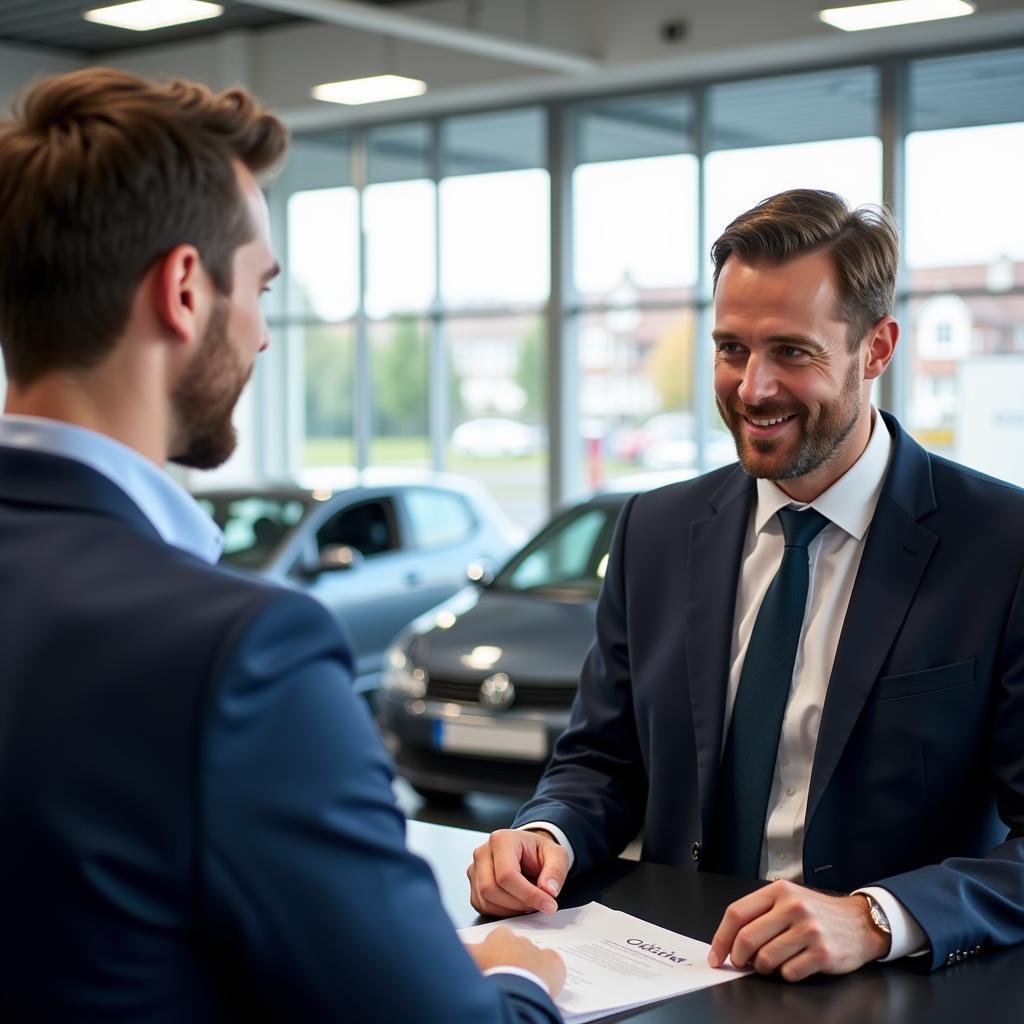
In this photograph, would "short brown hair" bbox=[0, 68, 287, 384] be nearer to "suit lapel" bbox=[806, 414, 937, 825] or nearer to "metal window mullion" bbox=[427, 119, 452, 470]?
"suit lapel" bbox=[806, 414, 937, 825]

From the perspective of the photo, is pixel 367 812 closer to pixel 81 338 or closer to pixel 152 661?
pixel 152 661

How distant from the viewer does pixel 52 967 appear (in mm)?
922

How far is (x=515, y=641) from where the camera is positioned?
17.8 feet

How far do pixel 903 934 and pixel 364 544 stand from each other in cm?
605

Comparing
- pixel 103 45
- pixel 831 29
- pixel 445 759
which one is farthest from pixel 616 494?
pixel 103 45

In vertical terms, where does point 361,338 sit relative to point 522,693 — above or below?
above

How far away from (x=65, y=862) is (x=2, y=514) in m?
0.28

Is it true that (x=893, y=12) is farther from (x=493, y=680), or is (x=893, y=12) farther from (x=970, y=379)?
(x=493, y=680)

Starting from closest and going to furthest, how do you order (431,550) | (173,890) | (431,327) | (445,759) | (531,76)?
(173,890) < (445,759) < (431,550) < (531,76) < (431,327)

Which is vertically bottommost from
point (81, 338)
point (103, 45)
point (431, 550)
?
point (431, 550)

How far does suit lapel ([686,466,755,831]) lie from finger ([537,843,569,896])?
269 mm

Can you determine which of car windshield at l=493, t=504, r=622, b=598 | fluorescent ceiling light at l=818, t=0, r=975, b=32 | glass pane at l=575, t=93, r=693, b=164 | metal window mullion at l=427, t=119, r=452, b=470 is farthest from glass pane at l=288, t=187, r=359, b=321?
car windshield at l=493, t=504, r=622, b=598

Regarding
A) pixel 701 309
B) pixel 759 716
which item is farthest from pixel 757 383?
pixel 701 309

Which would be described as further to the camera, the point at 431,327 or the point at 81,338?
the point at 431,327
